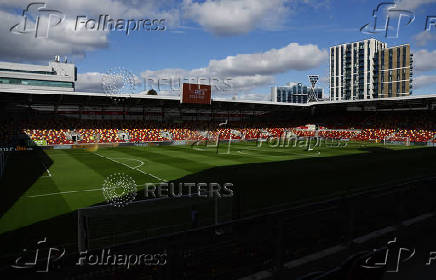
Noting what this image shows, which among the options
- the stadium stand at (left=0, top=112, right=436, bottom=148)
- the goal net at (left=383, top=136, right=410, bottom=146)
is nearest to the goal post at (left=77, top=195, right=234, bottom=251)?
the stadium stand at (left=0, top=112, right=436, bottom=148)

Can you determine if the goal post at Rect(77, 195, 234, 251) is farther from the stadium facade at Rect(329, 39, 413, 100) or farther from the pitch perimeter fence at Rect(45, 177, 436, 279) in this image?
the stadium facade at Rect(329, 39, 413, 100)

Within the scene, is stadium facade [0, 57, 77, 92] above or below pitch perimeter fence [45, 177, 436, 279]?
above

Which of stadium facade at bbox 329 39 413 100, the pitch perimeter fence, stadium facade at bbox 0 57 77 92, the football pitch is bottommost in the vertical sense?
the football pitch

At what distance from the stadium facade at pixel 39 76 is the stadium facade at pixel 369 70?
128m

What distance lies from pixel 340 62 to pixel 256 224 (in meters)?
176

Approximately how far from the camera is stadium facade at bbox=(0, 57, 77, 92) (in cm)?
8594

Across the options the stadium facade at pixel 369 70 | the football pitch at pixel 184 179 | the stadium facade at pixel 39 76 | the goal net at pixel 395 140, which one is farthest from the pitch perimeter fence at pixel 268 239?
the stadium facade at pixel 369 70

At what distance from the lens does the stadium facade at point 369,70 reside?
4916 inches

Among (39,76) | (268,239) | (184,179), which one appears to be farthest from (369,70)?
(268,239)

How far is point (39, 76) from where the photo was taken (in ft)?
301

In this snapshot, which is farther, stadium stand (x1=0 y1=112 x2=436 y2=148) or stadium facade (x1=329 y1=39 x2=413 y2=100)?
stadium facade (x1=329 y1=39 x2=413 y2=100)

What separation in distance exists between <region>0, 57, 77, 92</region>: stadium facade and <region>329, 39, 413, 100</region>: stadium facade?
12777 cm

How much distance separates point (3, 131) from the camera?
37.5 m

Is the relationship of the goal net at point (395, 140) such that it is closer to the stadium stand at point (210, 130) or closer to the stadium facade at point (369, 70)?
the stadium stand at point (210, 130)
